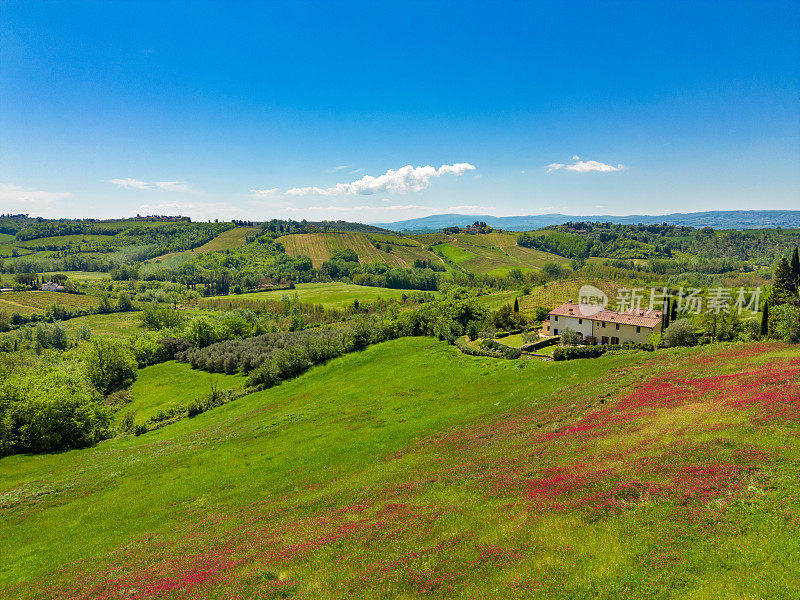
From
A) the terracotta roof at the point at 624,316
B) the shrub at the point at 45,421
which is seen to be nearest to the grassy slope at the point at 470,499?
the shrub at the point at 45,421

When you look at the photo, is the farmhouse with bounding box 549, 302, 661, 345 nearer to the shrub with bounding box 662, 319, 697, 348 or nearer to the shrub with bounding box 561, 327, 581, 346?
the shrub with bounding box 561, 327, 581, 346

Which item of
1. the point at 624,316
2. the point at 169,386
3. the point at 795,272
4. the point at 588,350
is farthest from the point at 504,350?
the point at 169,386

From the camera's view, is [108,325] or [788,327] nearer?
[788,327]

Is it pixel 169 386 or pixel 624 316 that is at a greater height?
pixel 624 316

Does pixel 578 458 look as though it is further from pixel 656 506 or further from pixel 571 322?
pixel 571 322

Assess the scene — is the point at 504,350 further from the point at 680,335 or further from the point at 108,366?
the point at 108,366

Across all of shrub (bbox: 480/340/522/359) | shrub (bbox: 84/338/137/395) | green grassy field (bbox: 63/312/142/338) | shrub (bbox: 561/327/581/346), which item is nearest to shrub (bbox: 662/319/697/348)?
shrub (bbox: 561/327/581/346)
